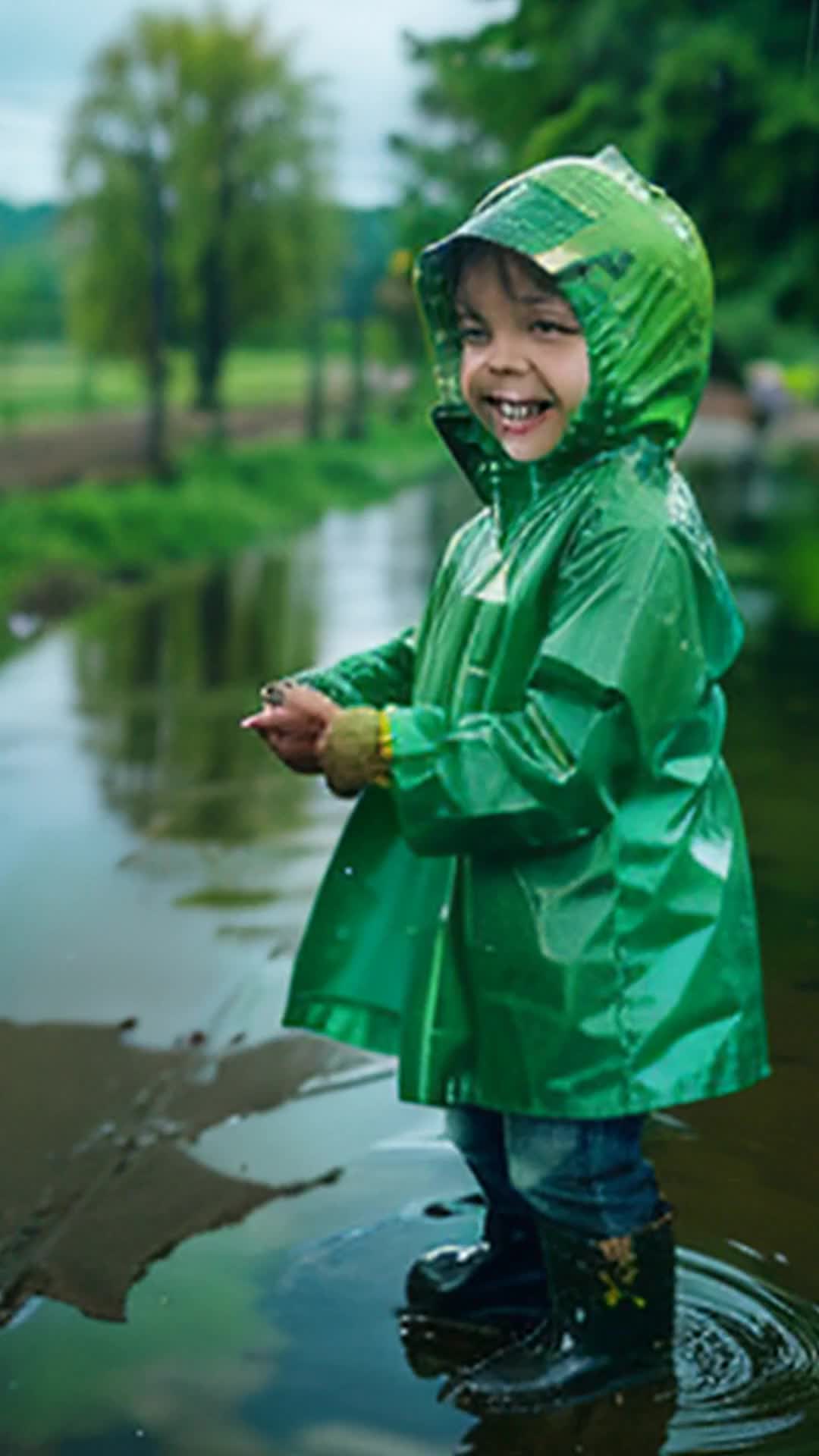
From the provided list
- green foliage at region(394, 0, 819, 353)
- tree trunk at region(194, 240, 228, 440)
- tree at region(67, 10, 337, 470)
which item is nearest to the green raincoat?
green foliage at region(394, 0, 819, 353)

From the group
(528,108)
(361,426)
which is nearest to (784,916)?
(528,108)

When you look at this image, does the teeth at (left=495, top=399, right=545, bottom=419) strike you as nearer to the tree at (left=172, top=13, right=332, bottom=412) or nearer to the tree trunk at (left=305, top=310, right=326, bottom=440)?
the tree at (left=172, top=13, right=332, bottom=412)

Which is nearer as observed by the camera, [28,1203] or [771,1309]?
[771,1309]

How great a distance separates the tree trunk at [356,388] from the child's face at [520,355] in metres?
29.9

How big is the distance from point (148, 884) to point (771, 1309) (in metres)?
2.93

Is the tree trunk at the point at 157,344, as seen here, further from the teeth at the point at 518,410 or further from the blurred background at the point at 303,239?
Answer: the teeth at the point at 518,410

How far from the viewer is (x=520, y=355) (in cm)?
268

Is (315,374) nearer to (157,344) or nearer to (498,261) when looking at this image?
(157,344)

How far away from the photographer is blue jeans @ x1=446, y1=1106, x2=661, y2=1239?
2.73 metres

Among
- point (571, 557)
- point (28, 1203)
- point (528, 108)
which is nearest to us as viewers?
point (571, 557)

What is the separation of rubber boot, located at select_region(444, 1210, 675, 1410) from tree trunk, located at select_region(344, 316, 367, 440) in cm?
3000

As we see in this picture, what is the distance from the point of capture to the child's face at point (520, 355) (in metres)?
2.65

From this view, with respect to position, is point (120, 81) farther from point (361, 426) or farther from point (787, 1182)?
point (787, 1182)

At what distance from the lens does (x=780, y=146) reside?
26.2 feet
